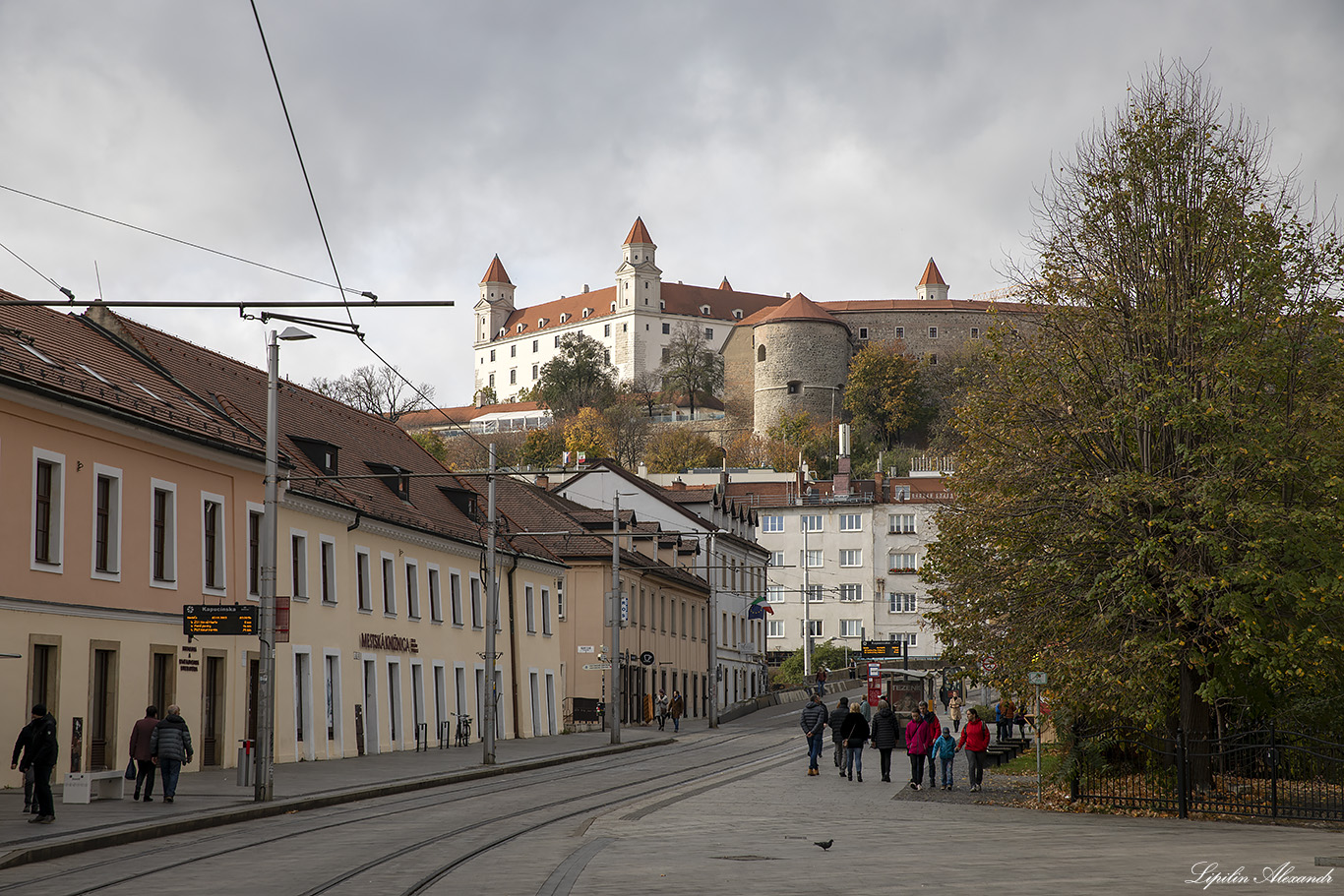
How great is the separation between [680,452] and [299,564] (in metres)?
110

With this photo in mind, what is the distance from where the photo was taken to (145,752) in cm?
2300

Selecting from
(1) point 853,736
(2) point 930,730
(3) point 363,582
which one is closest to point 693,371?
(3) point 363,582

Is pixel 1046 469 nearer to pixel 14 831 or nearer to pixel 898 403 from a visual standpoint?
pixel 14 831

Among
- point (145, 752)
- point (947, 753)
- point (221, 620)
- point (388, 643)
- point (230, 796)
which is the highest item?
point (221, 620)

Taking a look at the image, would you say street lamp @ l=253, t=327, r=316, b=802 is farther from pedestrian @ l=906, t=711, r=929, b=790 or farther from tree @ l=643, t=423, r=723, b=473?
tree @ l=643, t=423, r=723, b=473

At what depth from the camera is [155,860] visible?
52.2 ft

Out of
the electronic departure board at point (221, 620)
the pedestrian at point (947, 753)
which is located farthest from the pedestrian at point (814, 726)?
the electronic departure board at point (221, 620)

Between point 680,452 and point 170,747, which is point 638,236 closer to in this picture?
point 680,452

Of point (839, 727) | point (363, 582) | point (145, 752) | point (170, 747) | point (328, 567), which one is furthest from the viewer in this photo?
point (363, 582)

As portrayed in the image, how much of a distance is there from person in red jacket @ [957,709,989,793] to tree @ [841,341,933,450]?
126683mm

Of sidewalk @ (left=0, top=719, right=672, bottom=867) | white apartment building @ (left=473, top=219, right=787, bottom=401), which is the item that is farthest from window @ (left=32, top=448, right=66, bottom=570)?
→ white apartment building @ (left=473, top=219, right=787, bottom=401)

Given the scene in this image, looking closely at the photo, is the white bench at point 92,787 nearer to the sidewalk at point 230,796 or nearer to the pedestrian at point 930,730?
the sidewalk at point 230,796

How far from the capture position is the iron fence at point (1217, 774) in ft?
71.5

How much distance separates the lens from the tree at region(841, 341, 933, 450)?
154625 mm
